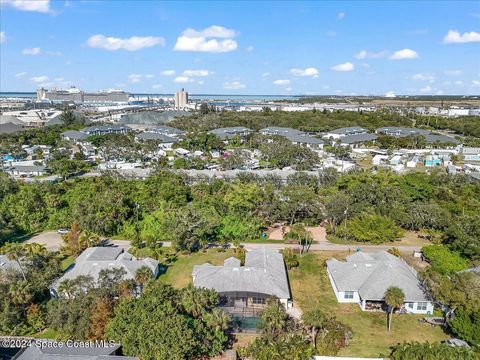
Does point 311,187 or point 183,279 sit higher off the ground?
point 311,187

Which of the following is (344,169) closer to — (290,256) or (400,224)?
(400,224)

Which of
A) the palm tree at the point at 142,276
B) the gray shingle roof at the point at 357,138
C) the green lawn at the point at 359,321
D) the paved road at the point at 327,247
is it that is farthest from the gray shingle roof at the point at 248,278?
the gray shingle roof at the point at 357,138

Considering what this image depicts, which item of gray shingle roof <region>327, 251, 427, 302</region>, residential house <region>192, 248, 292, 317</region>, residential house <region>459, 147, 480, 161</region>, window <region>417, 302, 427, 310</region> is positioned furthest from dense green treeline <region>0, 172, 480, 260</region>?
residential house <region>459, 147, 480, 161</region>

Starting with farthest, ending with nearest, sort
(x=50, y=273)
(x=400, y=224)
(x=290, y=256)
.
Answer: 1. (x=400, y=224)
2. (x=290, y=256)
3. (x=50, y=273)

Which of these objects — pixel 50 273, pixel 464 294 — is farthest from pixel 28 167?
pixel 464 294

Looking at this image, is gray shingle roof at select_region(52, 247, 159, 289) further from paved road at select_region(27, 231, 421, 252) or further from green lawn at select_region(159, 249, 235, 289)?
paved road at select_region(27, 231, 421, 252)

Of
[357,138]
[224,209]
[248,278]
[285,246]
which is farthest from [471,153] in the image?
[248,278]
